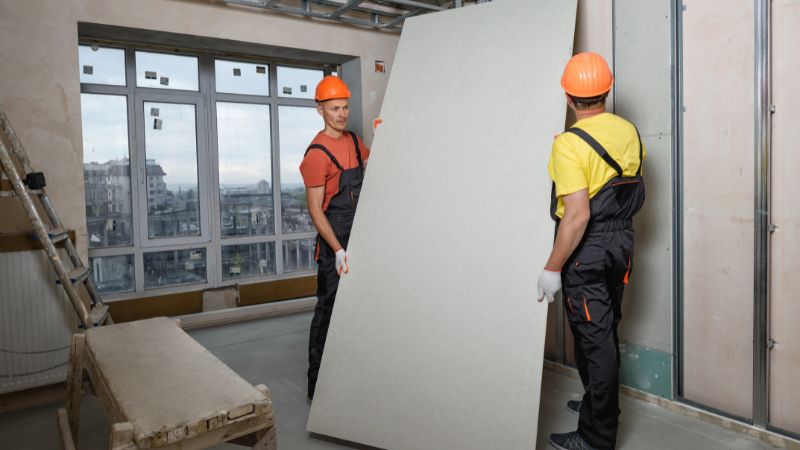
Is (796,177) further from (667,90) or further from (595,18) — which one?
(595,18)

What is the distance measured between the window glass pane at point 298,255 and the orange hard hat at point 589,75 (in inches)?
137

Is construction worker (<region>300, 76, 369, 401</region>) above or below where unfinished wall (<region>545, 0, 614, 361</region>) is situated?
below

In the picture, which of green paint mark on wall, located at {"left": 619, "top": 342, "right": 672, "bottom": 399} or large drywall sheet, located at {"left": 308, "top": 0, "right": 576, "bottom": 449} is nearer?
large drywall sheet, located at {"left": 308, "top": 0, "right": 576, "bottom": 449}

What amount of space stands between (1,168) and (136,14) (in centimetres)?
137

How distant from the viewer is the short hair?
1898 millimetres

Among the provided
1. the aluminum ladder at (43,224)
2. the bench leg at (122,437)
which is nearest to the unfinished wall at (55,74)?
the aluminum ladder at (43,224)

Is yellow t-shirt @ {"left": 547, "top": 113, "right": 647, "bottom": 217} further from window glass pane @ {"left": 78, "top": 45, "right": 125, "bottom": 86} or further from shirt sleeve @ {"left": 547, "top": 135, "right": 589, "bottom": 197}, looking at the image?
window glass pane @ {"left": 78, "top": 45, "right": 125, "bottom": 86}

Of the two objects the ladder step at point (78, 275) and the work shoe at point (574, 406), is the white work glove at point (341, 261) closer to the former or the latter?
the work shoe at point (574, 406)

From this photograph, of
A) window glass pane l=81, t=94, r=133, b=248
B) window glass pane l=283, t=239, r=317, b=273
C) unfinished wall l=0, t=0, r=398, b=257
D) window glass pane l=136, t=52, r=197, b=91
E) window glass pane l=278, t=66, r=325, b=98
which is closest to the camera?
unfinished wall l=0, t=0, r=398, b=257

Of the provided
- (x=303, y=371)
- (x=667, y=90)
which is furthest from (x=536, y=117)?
(x=303, y=371)

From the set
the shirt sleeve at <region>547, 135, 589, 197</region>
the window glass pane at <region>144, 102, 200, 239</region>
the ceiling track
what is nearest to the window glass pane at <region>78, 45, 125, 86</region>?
the window glass pane at <region>144, 102, 200, 239</region>

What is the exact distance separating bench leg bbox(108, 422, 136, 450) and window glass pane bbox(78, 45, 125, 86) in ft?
11.7

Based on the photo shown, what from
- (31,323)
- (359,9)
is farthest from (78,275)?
(359,9)

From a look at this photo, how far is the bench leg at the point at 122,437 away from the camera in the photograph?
4.23 feet
